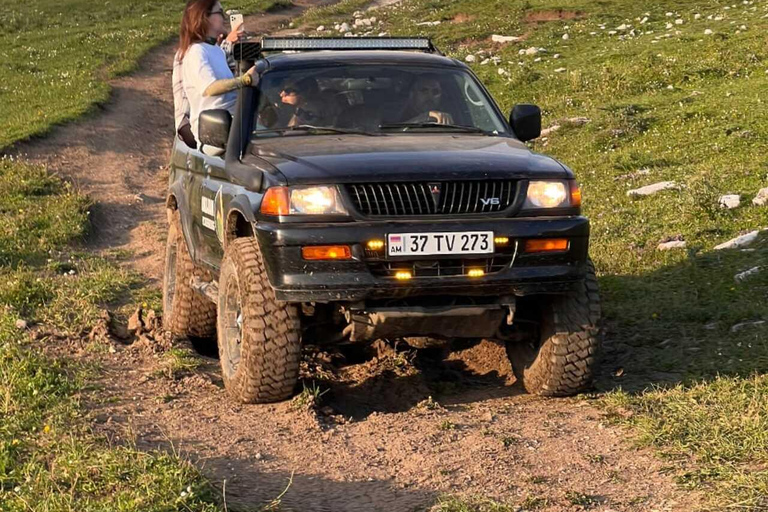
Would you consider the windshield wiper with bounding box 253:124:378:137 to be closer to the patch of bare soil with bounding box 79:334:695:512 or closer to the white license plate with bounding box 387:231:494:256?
the white license plate with bounding box 387:231:494:256

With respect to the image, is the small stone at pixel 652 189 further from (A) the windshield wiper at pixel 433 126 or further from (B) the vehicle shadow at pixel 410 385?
(A) the windshield wiper at pixel 433 126

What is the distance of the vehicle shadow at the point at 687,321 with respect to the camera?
7023mm

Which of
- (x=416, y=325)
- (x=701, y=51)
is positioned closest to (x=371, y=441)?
(x=416, y=325)

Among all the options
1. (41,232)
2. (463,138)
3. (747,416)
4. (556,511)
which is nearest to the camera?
(556,511)

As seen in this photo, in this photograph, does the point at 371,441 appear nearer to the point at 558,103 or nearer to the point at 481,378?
the point at 481,378

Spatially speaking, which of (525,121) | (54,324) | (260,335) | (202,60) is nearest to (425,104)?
(525,121)

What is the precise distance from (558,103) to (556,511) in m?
13.1

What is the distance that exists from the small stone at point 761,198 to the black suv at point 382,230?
12.9ft

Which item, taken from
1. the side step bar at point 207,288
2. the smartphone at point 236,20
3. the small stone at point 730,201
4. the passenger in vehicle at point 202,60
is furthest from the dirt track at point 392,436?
the small stone at point 730,201

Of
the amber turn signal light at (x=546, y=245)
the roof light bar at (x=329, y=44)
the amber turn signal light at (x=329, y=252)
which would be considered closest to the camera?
the amber turn signal light at (x=329, y=252)

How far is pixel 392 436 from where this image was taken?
5945 millimetres

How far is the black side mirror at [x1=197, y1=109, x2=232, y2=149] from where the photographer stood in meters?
6.86

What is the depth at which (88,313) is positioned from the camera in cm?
851

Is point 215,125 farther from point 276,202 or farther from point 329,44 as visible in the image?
point 329,44
